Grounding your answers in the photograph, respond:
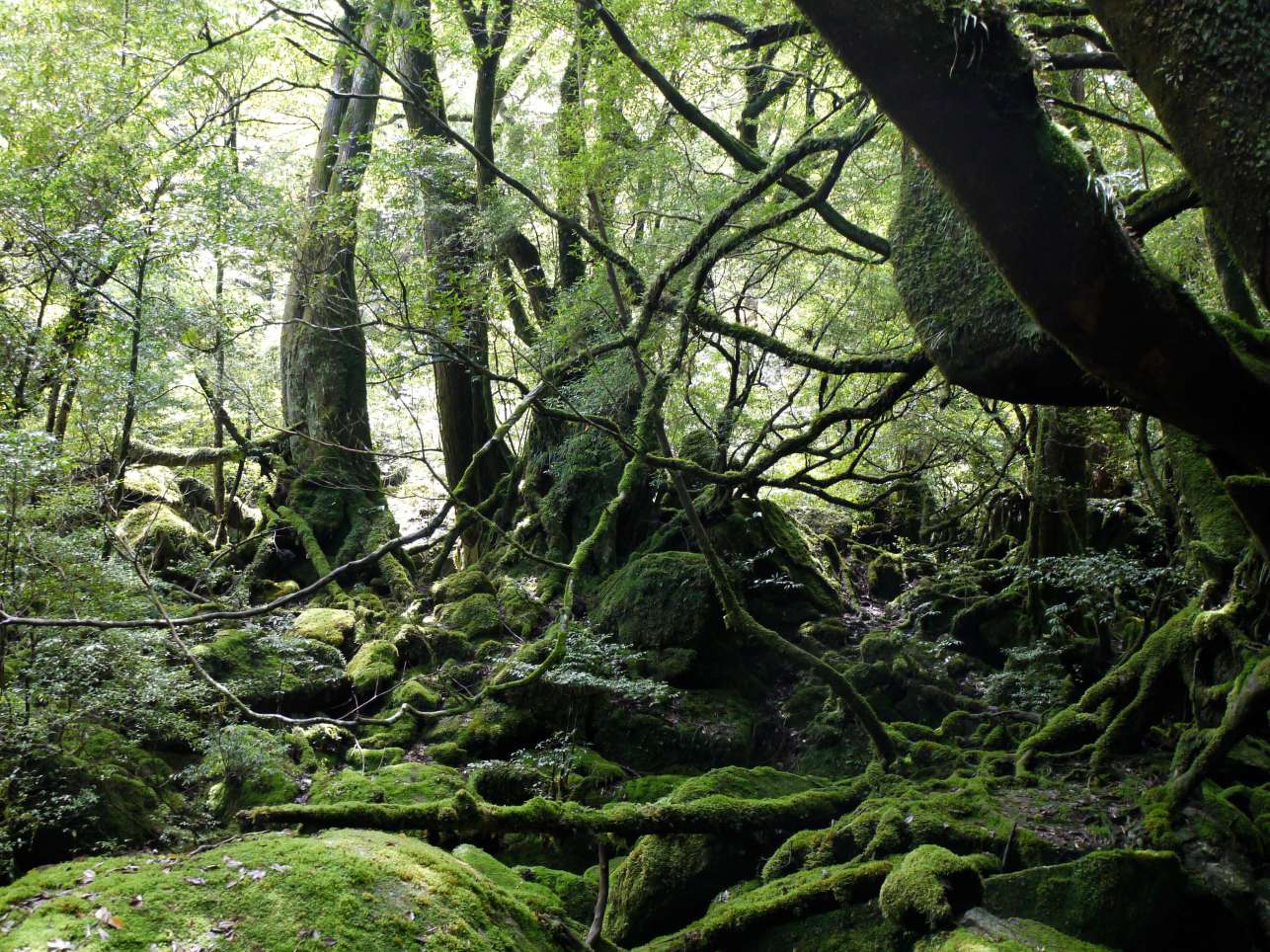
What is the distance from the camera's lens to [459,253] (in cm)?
1163

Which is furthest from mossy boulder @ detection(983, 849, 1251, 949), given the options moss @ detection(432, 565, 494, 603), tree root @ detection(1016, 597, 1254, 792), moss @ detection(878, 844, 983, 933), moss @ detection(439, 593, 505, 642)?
moss @ detection(432, 565, 494, 603)

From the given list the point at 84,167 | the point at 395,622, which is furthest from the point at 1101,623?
the point at 84,167

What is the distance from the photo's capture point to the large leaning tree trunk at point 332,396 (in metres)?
12.1

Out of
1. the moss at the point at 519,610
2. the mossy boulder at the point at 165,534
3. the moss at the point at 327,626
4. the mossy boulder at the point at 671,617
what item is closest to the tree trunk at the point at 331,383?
the mossy boulder at the point at 165,534

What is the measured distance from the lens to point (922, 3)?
264 cm

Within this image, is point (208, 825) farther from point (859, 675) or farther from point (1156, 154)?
point (1156, 154)

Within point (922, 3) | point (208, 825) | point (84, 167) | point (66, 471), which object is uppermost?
point (84, 167)

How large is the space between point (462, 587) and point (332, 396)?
15.3 ft

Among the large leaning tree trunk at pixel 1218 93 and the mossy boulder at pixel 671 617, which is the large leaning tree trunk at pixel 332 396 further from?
the large leaning tree trunk at pixel 1218 93

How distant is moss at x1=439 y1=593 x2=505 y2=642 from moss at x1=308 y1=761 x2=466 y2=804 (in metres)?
3.44

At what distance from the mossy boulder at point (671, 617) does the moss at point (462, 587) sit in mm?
1820

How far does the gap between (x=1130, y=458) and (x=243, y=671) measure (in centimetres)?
952

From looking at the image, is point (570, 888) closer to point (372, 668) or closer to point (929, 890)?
point (929, 890)

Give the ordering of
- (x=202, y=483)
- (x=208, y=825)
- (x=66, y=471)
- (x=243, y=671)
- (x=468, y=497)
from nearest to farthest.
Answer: (x=208, y=825) < (x=66, y=471) < (x=243, y=671) < (x=468, y=497) < (x=202, y=483)
